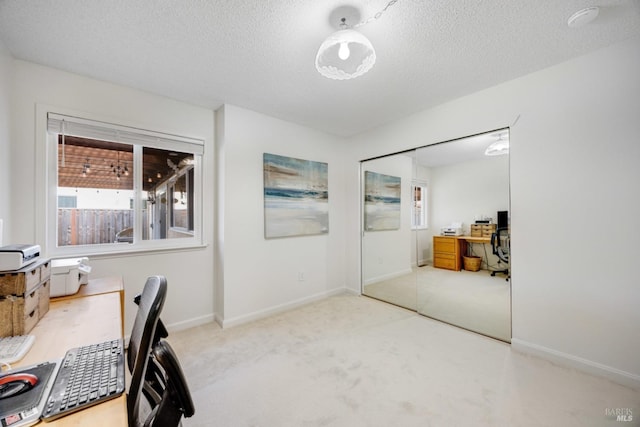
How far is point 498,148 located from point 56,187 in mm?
4108

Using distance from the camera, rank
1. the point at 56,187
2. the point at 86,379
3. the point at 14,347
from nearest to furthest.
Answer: the point at 86,379 < the point at 14,347 < the point at 56,187

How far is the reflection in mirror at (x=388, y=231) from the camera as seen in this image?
140 inches

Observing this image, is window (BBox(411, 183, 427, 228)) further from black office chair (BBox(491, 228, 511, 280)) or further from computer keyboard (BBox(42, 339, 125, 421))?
computer keyboard (BBox(42, 339, 125, 421))

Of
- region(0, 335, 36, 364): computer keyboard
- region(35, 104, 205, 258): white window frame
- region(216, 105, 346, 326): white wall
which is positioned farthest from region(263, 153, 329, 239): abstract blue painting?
region(0, 335, 36, 364): computer keyboard

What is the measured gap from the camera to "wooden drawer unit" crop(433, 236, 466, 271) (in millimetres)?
3123

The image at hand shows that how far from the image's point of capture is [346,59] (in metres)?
1.84

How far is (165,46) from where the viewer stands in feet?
6.22

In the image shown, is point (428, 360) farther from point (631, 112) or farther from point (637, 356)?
point (631, 112)

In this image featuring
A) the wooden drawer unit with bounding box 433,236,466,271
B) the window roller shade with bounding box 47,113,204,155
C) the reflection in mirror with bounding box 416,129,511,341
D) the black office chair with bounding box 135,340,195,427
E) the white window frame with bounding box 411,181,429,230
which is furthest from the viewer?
the white window frame with bounding box 411,181,429,230

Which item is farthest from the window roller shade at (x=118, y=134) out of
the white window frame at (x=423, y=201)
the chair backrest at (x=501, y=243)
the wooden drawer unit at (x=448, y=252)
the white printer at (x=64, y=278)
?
the chair backrest at (x=501, y=243)

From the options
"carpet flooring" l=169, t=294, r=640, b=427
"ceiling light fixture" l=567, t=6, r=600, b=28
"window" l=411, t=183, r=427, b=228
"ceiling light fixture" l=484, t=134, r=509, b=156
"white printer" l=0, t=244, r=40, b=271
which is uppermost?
"ceiling light fixture" l=567, t=6, r=600, b=28

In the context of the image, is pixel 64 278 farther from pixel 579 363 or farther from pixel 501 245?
pixel 579 363

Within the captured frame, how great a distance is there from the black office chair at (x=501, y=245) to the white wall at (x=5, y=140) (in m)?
4.17

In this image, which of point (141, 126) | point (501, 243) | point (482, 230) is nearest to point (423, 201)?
point (482, 230)
